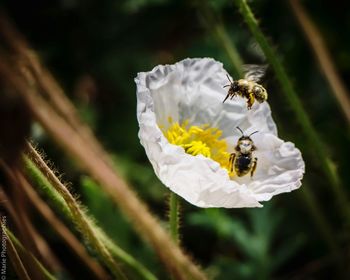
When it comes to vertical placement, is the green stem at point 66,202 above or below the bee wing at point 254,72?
below

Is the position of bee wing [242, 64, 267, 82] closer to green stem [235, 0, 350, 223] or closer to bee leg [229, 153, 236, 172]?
green stem [235, 0, 350, 223]

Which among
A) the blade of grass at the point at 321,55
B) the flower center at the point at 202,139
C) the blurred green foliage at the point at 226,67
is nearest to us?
the flower center at the point at 202,139

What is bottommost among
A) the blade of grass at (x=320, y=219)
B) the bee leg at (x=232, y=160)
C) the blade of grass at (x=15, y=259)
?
the blade of grass at (x=320, y=219)

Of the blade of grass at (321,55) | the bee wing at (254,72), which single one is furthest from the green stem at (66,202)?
the blade of grass at (321,55)

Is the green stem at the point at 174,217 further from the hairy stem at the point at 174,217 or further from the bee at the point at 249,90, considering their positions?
the bee at the point at 249,90

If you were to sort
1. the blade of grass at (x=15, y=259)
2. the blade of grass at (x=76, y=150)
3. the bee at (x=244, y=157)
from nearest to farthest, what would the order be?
the blade of grass at (x=76, y=150), the blade of grass at (x=15, y=259), the bee at (x=244, y=157)

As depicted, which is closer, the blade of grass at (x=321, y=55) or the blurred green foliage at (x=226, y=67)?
the blade of grass at (x=321, y=55)
